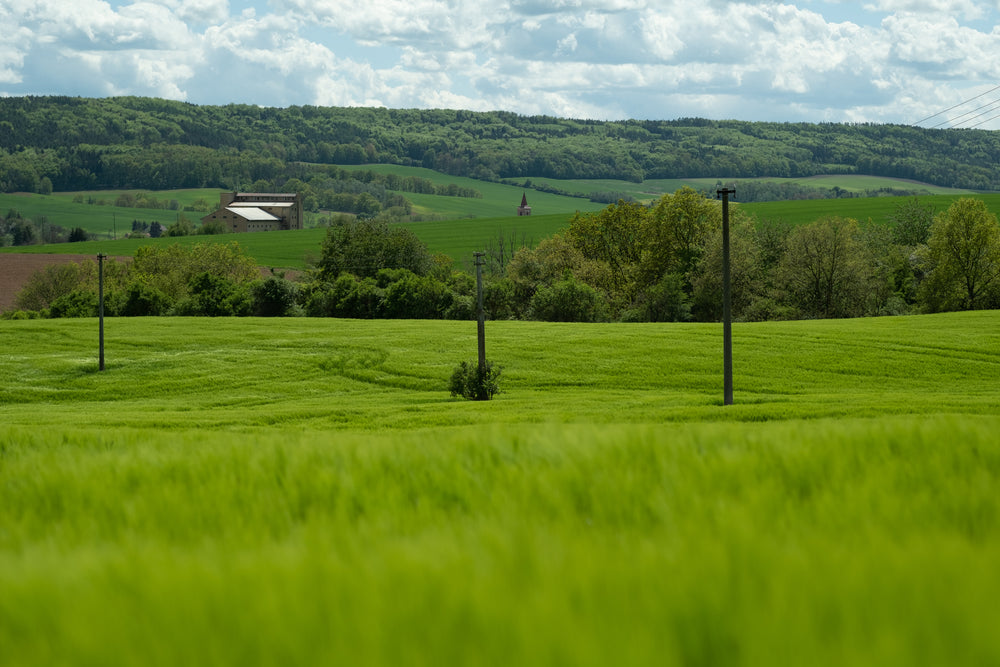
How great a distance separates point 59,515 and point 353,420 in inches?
1254

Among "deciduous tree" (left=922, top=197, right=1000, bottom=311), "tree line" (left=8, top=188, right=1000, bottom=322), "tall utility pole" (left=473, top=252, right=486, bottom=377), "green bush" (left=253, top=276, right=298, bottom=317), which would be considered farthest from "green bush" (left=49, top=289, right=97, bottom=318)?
"deciduous tree" (left=922, top=197, right=1000, bottom=311)

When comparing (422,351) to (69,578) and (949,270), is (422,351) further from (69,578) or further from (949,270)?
(69,578)

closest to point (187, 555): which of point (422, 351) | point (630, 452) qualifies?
point (630, 452)

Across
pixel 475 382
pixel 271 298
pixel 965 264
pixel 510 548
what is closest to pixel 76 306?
pixel 271 298

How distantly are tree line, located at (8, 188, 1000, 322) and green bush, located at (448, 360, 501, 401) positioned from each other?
136 ft

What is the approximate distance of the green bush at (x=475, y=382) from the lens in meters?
42.4

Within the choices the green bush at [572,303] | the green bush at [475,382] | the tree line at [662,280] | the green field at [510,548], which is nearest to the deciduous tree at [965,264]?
the tree line at [662,280]

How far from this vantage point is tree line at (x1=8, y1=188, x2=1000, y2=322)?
83.2m

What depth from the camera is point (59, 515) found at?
3.53m

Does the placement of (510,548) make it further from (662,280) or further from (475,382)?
(662,280)

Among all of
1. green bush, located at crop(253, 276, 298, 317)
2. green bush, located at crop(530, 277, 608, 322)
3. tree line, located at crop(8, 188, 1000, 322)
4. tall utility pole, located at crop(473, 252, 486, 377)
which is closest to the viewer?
tall utility pole, located at crop(473, 252, 486, 377)

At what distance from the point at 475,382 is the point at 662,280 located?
160ft

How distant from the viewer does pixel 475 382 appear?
1673 inches

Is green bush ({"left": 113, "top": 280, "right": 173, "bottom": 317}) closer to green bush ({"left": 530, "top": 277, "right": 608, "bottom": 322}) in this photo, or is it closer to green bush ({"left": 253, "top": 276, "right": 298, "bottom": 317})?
green bush ({"left": 253, "top": 276, "right": 298, "bottom": 317})
